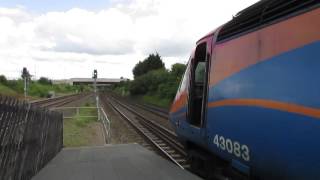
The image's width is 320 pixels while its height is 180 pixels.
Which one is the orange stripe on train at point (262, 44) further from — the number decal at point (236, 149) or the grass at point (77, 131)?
the grass at point (77, 131)

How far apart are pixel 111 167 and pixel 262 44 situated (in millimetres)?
6934

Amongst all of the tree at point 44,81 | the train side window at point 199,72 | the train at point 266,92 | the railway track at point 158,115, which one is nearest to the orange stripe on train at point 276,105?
the train at point 266,92

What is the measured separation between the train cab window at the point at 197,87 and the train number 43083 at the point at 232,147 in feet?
6.33

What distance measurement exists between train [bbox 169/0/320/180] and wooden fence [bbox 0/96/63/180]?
Answer: 10.5 feet

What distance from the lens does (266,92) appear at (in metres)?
6.70

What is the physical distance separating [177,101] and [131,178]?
2.17 m

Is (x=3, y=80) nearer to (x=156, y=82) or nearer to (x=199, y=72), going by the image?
(x=156, y=82)

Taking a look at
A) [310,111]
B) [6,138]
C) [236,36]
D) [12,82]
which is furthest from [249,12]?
[12,82]

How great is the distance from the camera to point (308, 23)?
19.4 feet

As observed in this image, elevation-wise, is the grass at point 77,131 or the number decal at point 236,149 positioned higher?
the number decal at point 236,149

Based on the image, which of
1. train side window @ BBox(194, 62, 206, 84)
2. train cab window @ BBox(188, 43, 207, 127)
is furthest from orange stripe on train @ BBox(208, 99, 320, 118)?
train side window @ BBox(194, 62, 206, 84)

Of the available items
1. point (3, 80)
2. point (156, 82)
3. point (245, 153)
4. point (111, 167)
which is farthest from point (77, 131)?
point (3, 80)

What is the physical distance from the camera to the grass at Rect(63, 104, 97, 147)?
2377 centimetres

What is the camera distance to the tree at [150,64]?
11450cm
